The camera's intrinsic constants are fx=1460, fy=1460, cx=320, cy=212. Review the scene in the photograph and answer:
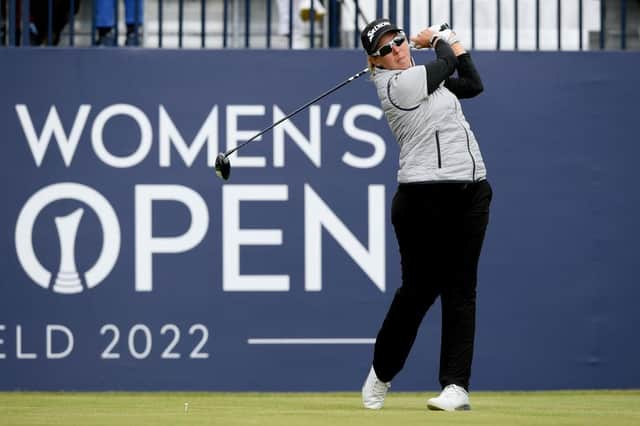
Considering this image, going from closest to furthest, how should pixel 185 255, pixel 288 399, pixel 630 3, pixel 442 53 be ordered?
pixel 442 53, pixel 288 399, pixel 185 255, pixel 630 3

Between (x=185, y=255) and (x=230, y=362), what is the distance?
66 cm

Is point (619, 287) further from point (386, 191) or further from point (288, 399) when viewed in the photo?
point (288, 399)

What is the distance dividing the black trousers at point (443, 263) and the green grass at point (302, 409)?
0.90 feet

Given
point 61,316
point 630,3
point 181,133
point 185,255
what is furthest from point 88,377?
point 630,3

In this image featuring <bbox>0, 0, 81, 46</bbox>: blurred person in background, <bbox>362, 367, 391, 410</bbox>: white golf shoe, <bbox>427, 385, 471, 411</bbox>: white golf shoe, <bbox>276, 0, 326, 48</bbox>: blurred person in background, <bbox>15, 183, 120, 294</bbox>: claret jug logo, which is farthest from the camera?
<bbox>276, 0, 326, 48</bbox>: blurred person in background

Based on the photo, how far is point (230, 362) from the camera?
8.29 metres

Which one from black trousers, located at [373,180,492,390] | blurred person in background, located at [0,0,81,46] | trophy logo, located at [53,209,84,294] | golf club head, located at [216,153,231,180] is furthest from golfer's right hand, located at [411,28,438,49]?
blurred person in background, located at [0,0,81,46]

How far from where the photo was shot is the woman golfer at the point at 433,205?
6.37 metres

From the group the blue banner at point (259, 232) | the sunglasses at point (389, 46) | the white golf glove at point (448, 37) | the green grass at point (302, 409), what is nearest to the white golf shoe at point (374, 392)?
the green grass at point (302, 409)

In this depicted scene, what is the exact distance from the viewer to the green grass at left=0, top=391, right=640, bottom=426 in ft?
18.7

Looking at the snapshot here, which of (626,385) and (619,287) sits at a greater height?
(619,287)

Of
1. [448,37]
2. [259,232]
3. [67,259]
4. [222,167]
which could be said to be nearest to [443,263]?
[448,37]

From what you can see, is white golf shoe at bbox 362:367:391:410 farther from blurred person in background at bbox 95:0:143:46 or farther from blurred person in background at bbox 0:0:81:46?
blurred person in background at bbox 0:0:81:46

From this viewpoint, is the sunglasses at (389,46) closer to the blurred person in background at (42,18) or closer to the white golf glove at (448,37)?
the white golf glove at (448,37)
